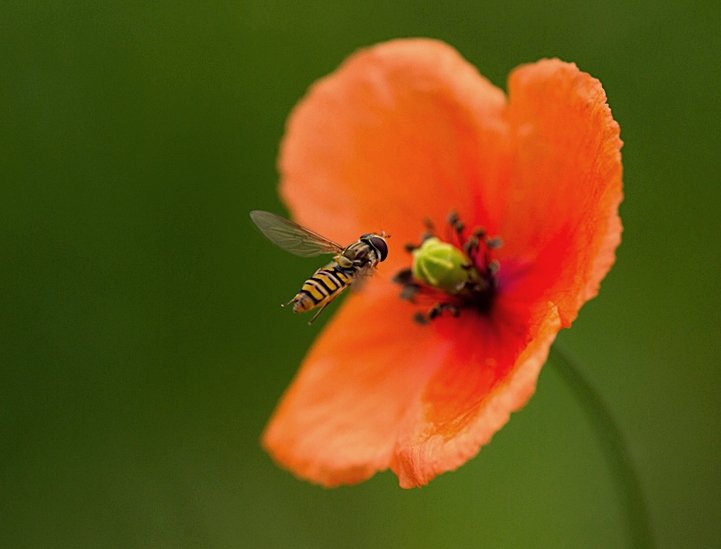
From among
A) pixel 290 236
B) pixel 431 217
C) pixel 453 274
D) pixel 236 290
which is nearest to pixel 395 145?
pixel 431 217

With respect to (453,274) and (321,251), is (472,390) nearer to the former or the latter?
(453,274)

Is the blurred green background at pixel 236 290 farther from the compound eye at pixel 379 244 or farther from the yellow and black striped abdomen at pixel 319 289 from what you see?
the yellow and black striped abdomen at pixel 319 289

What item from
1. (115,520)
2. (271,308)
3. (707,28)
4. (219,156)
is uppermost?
(707,28)

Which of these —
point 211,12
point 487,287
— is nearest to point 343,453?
point 487,287

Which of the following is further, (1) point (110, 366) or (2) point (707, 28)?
(1) point (110, 366)

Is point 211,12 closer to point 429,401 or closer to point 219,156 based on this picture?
point 219,156

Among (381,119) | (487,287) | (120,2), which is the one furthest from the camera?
(120,2)
